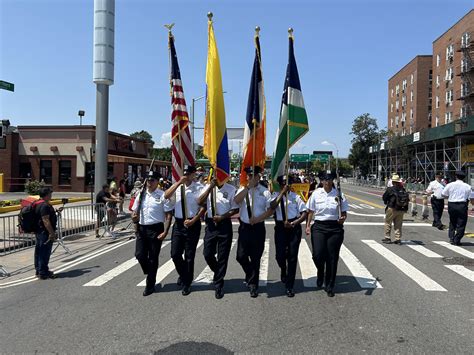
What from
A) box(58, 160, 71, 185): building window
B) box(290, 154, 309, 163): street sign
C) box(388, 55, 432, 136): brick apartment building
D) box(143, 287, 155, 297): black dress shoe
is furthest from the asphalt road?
box(290, 154, 309, 163): street sign

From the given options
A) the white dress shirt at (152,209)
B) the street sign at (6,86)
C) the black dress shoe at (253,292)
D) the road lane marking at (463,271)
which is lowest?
the road lane marking at (463,271)

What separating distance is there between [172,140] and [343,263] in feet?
13.8

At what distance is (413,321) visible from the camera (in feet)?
16.4

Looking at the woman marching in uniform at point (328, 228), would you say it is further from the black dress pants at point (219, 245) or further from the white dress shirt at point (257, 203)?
the black dress pants at point (219, 245)

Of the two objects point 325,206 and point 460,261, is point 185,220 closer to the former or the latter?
point 325,206

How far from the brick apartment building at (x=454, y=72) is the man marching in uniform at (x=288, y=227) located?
42666mm

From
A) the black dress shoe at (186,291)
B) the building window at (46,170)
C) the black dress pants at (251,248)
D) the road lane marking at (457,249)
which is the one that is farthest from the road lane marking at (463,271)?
the building window at (46,170)

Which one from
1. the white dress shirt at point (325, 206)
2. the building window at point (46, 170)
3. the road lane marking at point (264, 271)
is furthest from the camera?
the building window at point (46, 170)

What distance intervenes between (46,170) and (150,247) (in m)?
31.5

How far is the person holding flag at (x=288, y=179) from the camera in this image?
6121 mm

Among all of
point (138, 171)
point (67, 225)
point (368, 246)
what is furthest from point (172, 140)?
point (138, 171)

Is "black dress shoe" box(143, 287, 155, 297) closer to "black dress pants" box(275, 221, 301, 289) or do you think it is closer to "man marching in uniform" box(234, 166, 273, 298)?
"man marching in uniform" box(234, 166, 273, 298)

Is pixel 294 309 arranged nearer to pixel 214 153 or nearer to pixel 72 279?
pixel 214 153

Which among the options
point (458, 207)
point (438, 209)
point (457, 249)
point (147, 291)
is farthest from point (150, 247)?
point (438, 209)
